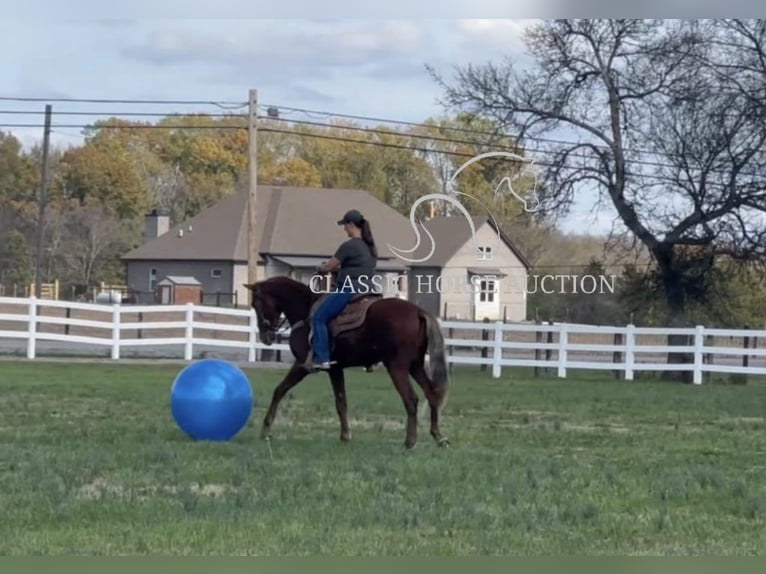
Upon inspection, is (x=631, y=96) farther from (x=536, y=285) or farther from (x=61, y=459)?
(x=61, y=459)

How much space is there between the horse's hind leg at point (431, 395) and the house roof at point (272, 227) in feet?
68.5

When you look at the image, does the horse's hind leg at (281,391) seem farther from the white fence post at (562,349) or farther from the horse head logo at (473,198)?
the horse head logo at (473,198)

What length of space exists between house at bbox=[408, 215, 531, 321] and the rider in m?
14.6

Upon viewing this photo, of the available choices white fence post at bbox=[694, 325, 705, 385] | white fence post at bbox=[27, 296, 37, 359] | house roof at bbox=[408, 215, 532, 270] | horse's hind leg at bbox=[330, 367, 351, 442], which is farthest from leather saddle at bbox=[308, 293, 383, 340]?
house roof at bbox=[408, 215, 532, 270]

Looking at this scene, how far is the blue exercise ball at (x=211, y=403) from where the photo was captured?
37.0 feet

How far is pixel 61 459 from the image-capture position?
9.99 meters

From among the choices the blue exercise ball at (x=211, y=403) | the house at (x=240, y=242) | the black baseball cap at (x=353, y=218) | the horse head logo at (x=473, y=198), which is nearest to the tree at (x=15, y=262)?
the house at (x=240, y=242)

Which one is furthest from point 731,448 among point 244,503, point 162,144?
point 162,144

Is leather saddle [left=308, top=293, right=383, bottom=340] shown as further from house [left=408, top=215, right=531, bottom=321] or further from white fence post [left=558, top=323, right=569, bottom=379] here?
house [left=408, top=215, right=531, bottom=321]

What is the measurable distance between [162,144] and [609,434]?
33.0m

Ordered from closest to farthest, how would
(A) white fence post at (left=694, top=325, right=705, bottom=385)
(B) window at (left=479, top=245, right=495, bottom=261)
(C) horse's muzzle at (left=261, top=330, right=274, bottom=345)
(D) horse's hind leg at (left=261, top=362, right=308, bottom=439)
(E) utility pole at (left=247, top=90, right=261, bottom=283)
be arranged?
(D) horse's hind leg at (left=261, top=362, right=308, bottom=439) < (C) horse's muzzle at (left=261, top=330, right=274, bottom=345) < (A) white fence post at (left=694, top=325, right=705, bottom=385) < (B) window at (left=479, top=245, right=495, bottom=261) < (E) utility pole at (left=247, top=90, right=261, bottom=283)

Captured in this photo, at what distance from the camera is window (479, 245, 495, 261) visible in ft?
89.2

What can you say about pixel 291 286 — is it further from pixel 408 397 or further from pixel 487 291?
pixel 487 291

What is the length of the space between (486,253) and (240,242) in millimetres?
11788
